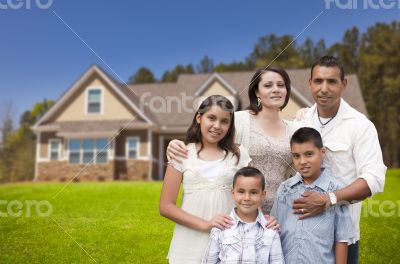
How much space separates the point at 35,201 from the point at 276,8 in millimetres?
4993

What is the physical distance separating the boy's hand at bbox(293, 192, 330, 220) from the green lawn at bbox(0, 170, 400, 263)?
316 centimetres

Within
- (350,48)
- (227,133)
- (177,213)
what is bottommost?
(177,213)

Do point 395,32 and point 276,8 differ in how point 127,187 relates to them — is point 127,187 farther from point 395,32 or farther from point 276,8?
point 395,32

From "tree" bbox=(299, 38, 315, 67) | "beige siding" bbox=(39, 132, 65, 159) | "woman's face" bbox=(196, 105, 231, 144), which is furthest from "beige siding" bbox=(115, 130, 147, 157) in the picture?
"woman's face" bbox=(196, 105, 231, 144)

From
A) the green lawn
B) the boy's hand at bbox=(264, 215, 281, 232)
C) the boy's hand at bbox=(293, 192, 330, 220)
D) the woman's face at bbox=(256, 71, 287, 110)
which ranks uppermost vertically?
the woman's face at bbox=(256, 71, 287, 110)

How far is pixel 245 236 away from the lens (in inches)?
111

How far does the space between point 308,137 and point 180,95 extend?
8.65m

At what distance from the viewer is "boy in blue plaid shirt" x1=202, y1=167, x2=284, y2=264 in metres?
2.80

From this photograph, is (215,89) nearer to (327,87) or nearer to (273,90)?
(273,90)

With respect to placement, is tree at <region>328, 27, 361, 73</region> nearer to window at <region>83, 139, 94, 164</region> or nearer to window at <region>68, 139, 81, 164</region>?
window at <region>83, 139, 94, 164</region>

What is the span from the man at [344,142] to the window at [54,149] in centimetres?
1510

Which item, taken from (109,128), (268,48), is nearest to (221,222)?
(268,48)

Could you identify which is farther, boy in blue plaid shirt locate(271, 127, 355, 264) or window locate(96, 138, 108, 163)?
window locate(96, 138, 108, 163)

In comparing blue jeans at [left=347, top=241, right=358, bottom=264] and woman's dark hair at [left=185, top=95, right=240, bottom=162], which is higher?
woman's dark hair at [left=185, top=95, right=240, bottom=162]
